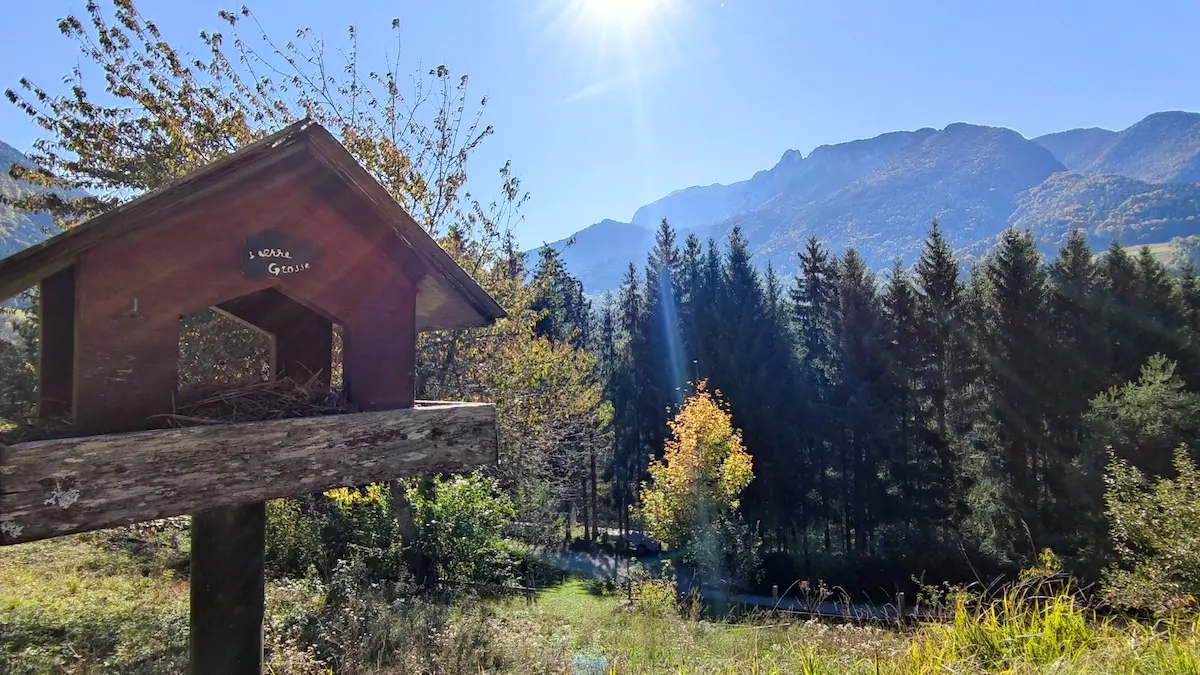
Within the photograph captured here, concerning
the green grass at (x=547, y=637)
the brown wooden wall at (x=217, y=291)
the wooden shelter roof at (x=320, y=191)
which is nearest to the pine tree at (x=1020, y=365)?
the green grass at (x=547, y=637)

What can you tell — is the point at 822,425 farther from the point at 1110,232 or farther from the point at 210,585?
the point at 1110,232

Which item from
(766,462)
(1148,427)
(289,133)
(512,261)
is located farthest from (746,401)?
(289,133)

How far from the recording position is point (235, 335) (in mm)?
8805

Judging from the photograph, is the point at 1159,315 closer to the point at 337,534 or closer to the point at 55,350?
the point at 337,534

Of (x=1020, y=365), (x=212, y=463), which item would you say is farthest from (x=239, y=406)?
(x=1020, y=365)

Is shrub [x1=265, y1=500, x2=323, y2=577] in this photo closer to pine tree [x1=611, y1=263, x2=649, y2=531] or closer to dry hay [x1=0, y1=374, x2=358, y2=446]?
dry hay [x1=0, y1=374, x2=358, y2=446]

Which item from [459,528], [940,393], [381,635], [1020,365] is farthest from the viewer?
[940,393]

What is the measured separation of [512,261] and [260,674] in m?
11.1

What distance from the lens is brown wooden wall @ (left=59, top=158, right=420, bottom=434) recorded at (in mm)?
1910

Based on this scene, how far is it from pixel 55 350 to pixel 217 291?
0.65 meters

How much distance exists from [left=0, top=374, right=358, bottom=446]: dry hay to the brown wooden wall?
2.8 inches

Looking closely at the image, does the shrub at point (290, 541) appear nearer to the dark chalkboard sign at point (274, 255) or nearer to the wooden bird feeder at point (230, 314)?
the wooden bird feeder at point (230, 314)

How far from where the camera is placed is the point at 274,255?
7.47ft

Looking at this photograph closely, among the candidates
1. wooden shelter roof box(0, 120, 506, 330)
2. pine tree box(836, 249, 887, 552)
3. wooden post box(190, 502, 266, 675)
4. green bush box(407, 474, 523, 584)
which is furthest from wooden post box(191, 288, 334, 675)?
pine tree box(836, 249, 887, 552)
